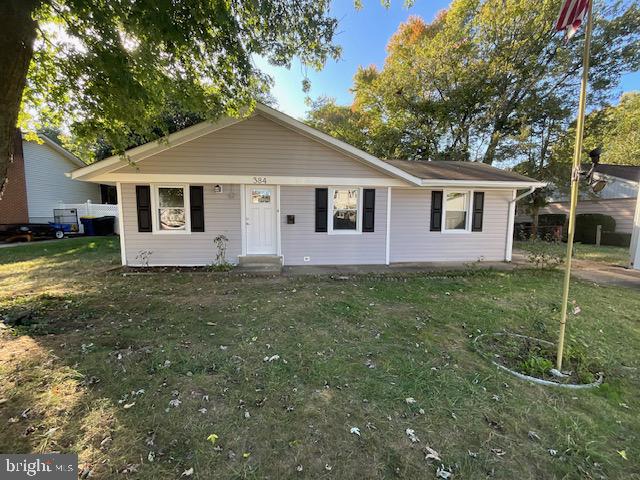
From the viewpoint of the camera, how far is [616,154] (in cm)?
2612

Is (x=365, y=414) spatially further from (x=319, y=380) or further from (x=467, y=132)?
(x=467, y=132)

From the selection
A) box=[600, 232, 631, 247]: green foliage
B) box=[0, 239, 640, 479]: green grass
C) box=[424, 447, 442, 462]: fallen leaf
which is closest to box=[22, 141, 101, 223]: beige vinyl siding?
box=[0, 239, 640, 479]: green grass

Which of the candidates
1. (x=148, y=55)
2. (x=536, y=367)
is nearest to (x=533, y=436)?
(x=536, y=367)

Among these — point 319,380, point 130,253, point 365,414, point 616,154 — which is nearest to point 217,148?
point 130,253

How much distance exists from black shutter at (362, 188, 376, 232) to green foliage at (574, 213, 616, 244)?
15.1m

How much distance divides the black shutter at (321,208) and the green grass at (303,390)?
10.7 ft

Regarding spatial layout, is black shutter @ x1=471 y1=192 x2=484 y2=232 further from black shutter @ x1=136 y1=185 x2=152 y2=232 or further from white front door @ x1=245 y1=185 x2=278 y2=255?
black shutter @ x1=136 y1=185 x2=152 y2=232

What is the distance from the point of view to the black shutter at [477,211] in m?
9.22

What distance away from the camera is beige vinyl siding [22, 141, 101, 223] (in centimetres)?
1605

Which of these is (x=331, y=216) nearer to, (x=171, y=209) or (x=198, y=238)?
(x=198, y=238)

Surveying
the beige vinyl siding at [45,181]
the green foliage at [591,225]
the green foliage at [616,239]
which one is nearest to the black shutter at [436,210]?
the green foliage at [591,225]

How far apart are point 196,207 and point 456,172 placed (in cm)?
822

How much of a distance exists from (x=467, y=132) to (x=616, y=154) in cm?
2031

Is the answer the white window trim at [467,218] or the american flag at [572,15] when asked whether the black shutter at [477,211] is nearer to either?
the white window trim at [467,218]
